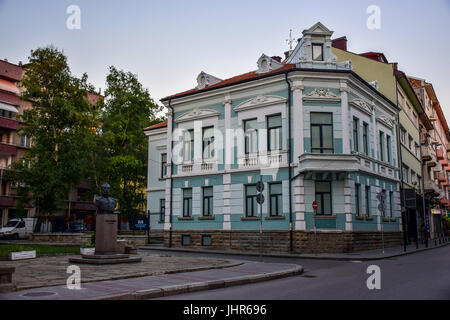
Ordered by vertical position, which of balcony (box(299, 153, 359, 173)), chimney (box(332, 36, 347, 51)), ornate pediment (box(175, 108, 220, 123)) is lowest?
balcony (box(299, 153, 359, 173))

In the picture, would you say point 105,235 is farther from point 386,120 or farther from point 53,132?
point 53,132

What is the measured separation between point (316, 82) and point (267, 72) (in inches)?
139

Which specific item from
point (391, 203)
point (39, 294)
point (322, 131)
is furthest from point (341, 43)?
point (39, 294)

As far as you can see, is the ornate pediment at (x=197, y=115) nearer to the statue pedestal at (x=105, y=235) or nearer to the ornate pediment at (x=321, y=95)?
the ornate pediment at (x=321, y=95)

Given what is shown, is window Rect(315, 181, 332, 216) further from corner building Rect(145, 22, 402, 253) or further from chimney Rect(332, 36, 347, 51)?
chimney Rect(332, 36, 347, 51)

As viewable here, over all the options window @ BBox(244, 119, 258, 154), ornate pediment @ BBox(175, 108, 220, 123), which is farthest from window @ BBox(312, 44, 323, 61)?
ornate pediment @ BBox(175, 108, 220, 123)

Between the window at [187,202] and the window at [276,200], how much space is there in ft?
20.8

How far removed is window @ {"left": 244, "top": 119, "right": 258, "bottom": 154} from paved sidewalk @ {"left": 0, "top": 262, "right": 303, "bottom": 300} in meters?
12.7

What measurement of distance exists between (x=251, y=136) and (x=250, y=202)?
416 centimetres

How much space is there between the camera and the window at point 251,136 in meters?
26.0

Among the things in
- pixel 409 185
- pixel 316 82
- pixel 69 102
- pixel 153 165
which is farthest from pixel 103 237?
pixel 409 185

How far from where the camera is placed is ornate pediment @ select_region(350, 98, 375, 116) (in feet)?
83.5

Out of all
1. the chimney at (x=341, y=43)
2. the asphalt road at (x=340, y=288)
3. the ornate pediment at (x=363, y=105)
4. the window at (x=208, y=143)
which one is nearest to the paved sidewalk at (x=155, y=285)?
the asphalt road at (x=340, y=288)
